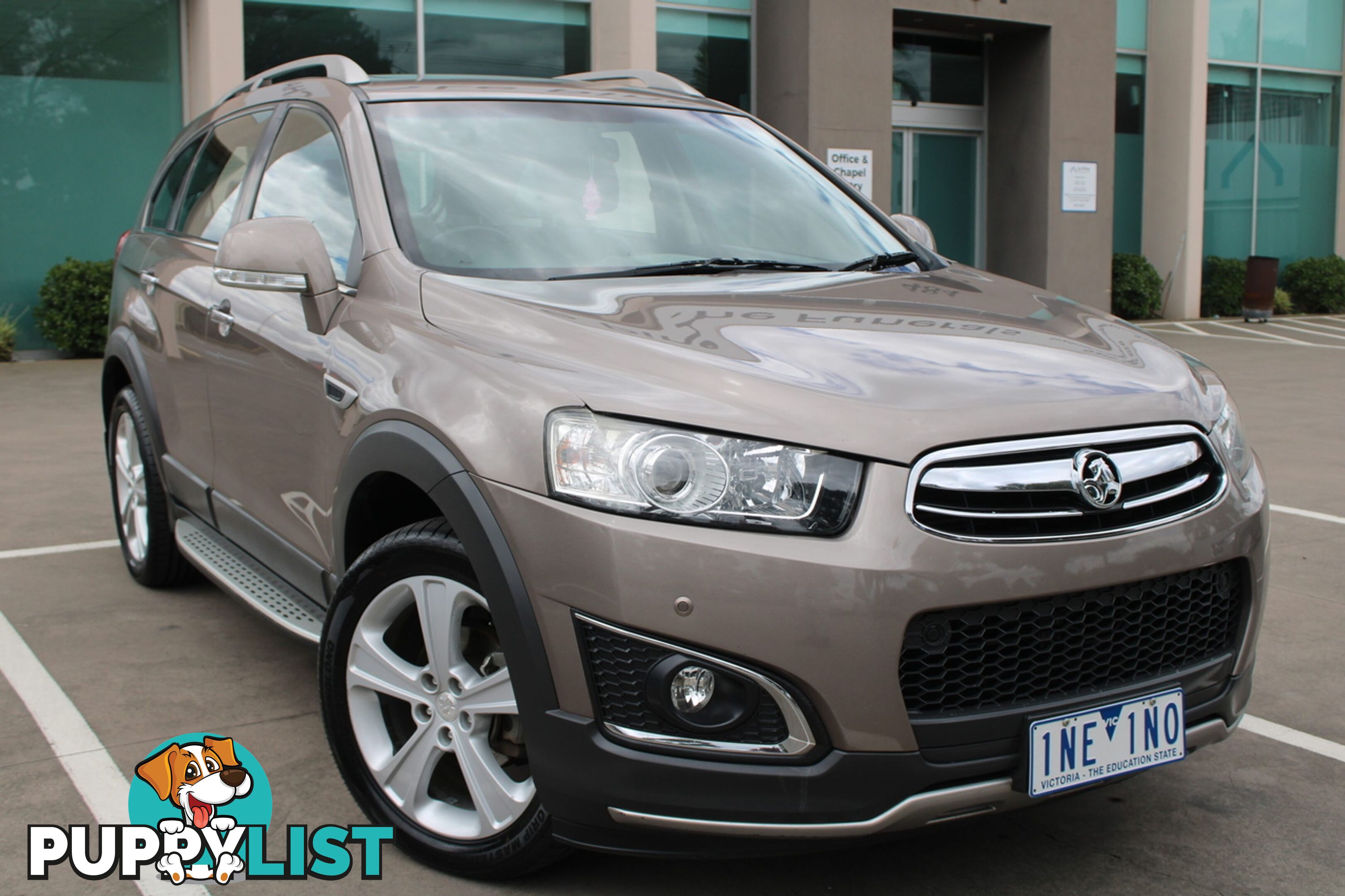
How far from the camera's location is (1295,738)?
3508 millimetres

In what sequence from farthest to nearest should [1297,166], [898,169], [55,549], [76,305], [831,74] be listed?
[1297,166], [898,169], [831,74], [76,305], [55,549]

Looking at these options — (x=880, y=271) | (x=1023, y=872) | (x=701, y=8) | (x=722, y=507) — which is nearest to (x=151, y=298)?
(x=880, y=271)

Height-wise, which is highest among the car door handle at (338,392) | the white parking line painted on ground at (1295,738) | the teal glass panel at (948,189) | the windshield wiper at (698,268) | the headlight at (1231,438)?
the teal glass panel at (948,189)

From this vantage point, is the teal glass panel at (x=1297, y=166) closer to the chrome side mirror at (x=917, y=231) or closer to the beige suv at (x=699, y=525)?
the chrome side mirror at (x=917, y=231)

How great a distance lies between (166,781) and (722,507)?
5.52 feet

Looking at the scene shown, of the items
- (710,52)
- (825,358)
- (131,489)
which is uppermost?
(710,52)

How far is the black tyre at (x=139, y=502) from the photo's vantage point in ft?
15.0

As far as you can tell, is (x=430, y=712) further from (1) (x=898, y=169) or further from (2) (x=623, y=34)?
(1) (x=898, y=169)

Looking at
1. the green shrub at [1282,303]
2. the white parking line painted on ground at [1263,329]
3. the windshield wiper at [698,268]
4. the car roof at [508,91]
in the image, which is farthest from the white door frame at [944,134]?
the windshield wiper at [698,268]

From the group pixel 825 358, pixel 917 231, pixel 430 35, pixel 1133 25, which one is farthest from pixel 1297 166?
pixel 825 358

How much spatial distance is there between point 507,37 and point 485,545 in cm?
1245

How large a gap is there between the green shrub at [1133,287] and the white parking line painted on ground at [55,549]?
15390 millimetres

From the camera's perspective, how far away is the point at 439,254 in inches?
122

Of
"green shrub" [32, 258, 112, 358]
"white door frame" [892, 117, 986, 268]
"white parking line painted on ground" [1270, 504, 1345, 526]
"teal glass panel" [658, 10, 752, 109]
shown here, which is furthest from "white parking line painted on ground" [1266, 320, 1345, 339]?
"green shrub" [32, 258, 112, 358]
